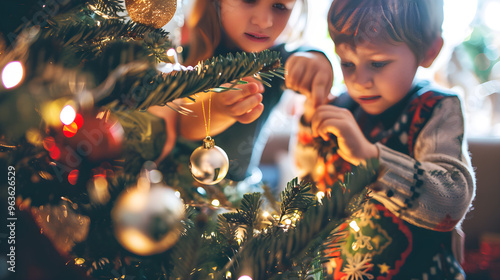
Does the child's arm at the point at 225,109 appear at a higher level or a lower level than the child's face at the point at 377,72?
lower

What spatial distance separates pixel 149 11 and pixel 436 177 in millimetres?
541

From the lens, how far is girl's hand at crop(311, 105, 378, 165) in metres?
0.67

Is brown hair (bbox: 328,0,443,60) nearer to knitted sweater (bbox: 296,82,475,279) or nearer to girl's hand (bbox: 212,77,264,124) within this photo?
knitted sweater (bbox: 296,82,475,279)

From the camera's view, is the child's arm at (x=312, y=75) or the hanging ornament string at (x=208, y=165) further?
the child's arm at (x=312, y=75)

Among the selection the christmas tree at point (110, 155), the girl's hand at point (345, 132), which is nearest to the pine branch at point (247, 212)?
the christmas tree at point (110, 155)

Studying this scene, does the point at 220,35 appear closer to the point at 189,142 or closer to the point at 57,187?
the point at 189,142

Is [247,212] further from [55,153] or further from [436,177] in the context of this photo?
[436,177]

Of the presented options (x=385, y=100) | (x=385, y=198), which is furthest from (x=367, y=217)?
(x=385, y=100)

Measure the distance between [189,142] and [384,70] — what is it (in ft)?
1.41

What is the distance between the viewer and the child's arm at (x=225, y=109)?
26.4 inches

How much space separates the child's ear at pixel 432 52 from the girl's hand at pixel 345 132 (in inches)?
6.6

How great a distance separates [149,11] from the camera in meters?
0.44

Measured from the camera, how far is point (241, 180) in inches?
31.4

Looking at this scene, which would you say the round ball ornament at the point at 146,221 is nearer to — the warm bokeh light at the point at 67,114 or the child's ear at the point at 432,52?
the warm bokeh light at the point at 67,114
